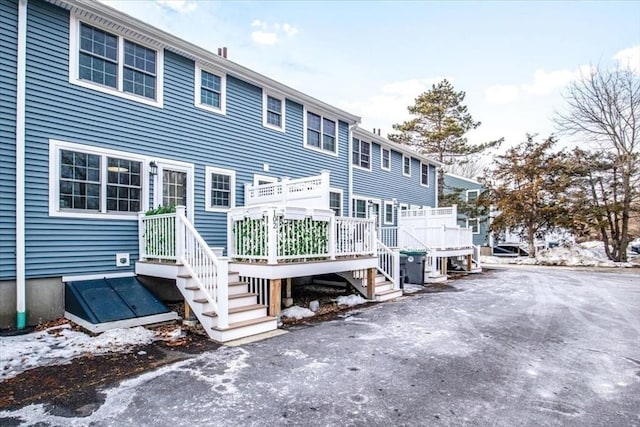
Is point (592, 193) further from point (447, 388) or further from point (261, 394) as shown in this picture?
point (261, 394)

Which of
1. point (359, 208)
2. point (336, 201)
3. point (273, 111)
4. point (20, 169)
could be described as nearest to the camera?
point (20, 169)

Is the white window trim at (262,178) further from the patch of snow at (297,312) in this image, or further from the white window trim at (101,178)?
the patch of snow at (297,312)

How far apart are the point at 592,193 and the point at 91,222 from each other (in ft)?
72.7

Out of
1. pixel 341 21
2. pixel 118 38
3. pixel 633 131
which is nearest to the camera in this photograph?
pixel 118 38

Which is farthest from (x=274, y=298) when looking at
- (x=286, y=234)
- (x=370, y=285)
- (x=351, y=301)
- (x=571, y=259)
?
(x=571, y=259)

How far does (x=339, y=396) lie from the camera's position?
3600 mm

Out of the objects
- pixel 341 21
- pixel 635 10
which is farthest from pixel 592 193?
pixel 341 21

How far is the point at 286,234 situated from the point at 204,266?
1561 millimetres

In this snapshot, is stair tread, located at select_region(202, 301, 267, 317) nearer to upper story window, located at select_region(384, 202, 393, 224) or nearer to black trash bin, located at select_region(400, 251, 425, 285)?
black trash bin, located at select_region(400, 251, 425, 285)

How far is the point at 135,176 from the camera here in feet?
24.3

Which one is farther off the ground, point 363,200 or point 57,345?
point 363,200

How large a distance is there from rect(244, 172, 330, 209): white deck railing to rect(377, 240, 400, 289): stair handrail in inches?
112

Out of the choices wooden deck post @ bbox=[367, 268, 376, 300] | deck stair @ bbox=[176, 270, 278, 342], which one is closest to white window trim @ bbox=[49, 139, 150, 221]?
deck stair @ bbox=[176, 270, 278, 342]

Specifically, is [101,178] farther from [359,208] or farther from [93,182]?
[359,208]
